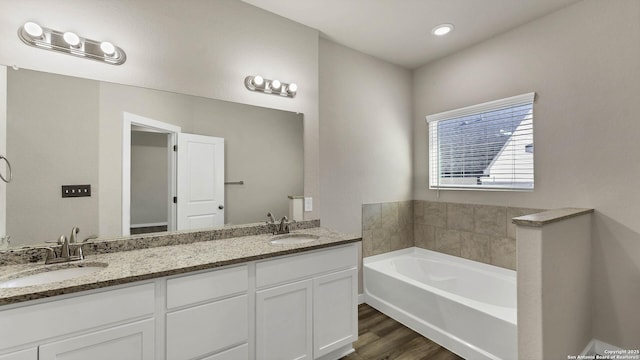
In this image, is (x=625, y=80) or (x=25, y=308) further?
(x=625, y=80)

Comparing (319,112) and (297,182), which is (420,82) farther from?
(297,182)

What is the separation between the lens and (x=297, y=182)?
7.79ft

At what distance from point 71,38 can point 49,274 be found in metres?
1.25

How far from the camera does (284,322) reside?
169cm

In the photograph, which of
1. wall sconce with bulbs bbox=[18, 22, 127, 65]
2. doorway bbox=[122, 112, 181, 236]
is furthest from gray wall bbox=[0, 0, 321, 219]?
doorway bbox=[122, 112, 181, 236]

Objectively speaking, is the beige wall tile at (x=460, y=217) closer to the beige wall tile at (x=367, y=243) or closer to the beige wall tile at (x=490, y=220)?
the beige wall tile at (x=490, y=220)

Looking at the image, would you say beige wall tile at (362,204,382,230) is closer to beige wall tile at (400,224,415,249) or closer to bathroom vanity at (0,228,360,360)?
beige wall tile at (400,224,415,249)

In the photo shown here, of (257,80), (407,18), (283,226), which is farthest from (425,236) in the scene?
(257,80)

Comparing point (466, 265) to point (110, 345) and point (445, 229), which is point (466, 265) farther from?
point (110, 345)

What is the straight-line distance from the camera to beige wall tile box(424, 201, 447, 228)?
306 centimetres

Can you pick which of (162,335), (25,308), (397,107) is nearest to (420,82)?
(397,107)

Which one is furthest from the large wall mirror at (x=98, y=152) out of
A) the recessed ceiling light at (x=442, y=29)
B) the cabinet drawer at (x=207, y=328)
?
the recessed ceiling light at (x=442, y=29)

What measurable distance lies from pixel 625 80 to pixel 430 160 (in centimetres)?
161

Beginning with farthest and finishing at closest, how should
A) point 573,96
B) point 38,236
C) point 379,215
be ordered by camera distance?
point 379,215 → point 573,96 → point 38,236
